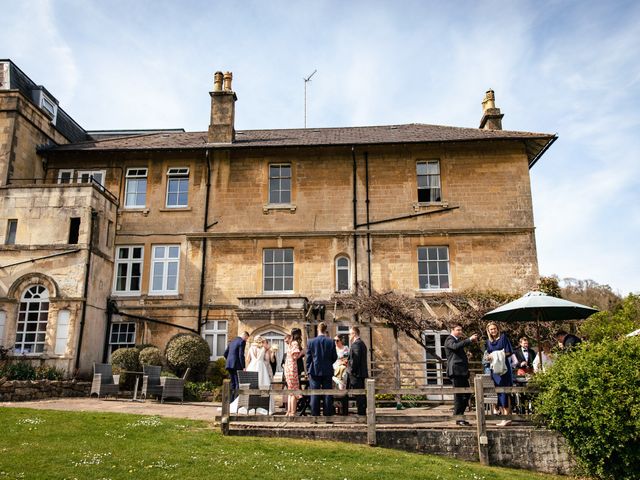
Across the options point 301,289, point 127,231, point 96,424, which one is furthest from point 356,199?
point 96,424

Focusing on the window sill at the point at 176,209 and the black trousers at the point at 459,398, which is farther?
the window sill at the point at 176,209

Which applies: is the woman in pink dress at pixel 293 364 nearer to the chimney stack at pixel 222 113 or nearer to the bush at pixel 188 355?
the bush at pixel 188 355

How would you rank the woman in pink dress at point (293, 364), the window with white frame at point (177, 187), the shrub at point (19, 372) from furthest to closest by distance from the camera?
the window with white frame at point (177, 187)
the shrub at point (19, 372)
the woman in pink dress at point (293, 364)

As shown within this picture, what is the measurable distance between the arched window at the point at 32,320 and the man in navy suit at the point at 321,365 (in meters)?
11.8

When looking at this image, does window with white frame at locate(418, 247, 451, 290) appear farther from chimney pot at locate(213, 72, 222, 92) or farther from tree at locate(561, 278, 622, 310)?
tree at locate(561, 278, 622, 310)

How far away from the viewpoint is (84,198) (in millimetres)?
20656

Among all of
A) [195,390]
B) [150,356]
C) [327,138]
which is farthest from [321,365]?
[327,138]

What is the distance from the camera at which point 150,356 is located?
64.0 feet

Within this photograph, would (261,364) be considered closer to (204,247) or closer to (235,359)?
(235,359)

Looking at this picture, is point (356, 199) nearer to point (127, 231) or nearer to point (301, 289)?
point (301, 289)

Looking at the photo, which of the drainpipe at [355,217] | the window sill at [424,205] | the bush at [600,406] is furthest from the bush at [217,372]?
the bush at [600,406]

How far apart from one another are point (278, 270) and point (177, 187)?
534 centimetres

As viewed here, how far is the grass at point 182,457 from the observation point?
836 centimetres

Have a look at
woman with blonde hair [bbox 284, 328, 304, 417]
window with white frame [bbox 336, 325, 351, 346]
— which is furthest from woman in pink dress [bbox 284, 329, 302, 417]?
window with white frame [bbox 336, 325, 351, 346]
